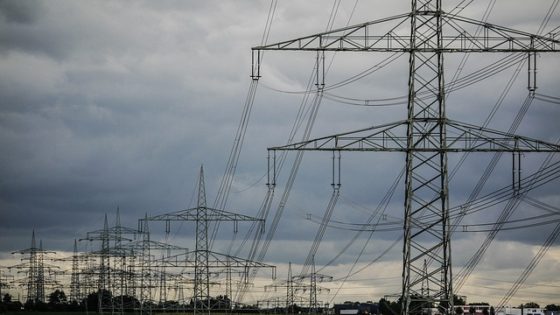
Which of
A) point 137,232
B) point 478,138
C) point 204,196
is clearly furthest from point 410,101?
point 137,232

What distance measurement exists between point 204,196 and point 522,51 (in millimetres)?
60493

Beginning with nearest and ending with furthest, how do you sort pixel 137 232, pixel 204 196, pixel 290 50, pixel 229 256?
pixel 290 50, pixel 204 196, pixel 229 256, pixel 137 232

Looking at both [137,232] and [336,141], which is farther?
[137,232]

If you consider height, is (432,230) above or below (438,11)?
below

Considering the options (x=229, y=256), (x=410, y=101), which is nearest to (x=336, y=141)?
(x=410, y=101)

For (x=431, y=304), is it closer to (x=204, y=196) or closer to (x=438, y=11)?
(x=438, y=11)

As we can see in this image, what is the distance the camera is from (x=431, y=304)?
75.5m

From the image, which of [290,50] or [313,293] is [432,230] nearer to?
[290,50]

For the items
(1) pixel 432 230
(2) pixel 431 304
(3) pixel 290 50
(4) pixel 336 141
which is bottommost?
(2) pixel 431 304

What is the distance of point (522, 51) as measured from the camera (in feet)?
243

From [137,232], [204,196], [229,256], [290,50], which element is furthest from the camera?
[137,232]

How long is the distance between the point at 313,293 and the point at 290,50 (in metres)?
118

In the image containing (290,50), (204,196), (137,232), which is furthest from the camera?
(137,232)

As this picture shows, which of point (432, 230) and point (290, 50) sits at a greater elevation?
point (290, 50)
